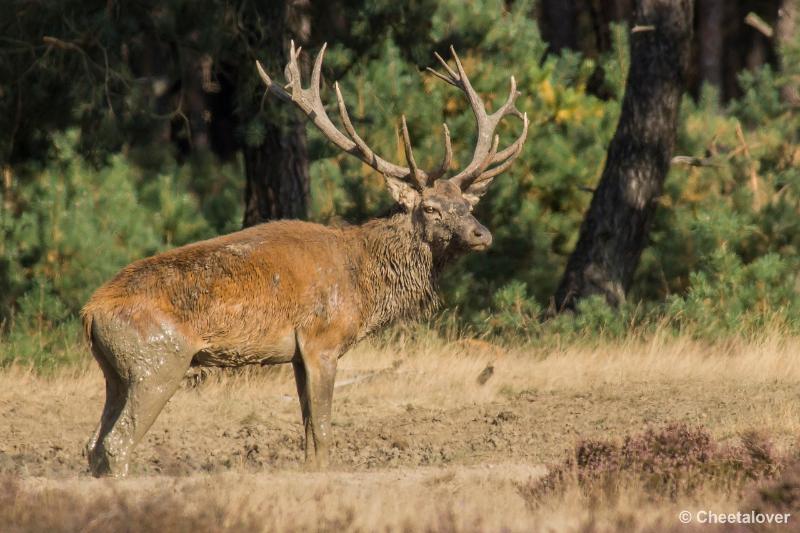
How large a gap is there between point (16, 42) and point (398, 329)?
4653 millimetres

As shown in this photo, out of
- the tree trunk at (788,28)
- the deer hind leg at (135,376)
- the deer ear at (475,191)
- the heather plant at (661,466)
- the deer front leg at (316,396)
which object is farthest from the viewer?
the tree trunk at (788,28)

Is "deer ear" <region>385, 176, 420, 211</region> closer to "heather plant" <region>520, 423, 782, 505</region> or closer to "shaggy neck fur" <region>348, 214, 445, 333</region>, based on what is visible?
"shaggy neck fur" <region>348, 214, 445, 333</region>

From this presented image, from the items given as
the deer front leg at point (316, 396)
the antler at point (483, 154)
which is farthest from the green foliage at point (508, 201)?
the deer front leg at point (316, 396)

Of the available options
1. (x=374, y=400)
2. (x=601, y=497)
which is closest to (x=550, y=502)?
(x=601, y=497)

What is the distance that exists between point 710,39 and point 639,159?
1690 centimetres

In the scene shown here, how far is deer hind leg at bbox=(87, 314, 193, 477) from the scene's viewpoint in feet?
30.5

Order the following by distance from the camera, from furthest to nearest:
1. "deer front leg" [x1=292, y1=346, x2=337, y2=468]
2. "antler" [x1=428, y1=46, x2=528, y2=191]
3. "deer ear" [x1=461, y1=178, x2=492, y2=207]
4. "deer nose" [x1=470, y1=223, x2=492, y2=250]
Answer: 1. "antler" [x1=428, y1=46, x2=528, y2=191]
2. "deer ear" [x1=461, y1=178, x2=492, y2=207]
3. "deer nose" [x1=470, y1=223, x2=492, y2=250]
4. "deer front leg" [x1=292, y1=346, x2=337, y2=468]

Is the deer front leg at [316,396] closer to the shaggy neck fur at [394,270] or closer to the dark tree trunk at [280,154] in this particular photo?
the shaggy neck fur at [394,270]

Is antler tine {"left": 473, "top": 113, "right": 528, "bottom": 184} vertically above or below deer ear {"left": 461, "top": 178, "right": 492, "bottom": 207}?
above

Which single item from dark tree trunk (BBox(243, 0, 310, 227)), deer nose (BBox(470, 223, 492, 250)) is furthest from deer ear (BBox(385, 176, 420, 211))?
dark tree trunk (BBox(243, 0, 310, 227))

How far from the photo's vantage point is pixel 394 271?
10531mm

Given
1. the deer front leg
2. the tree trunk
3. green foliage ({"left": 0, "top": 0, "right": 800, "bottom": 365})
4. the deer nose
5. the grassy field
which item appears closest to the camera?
the grassy field

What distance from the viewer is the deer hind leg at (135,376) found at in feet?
30.5

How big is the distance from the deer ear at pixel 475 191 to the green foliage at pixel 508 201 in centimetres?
421
